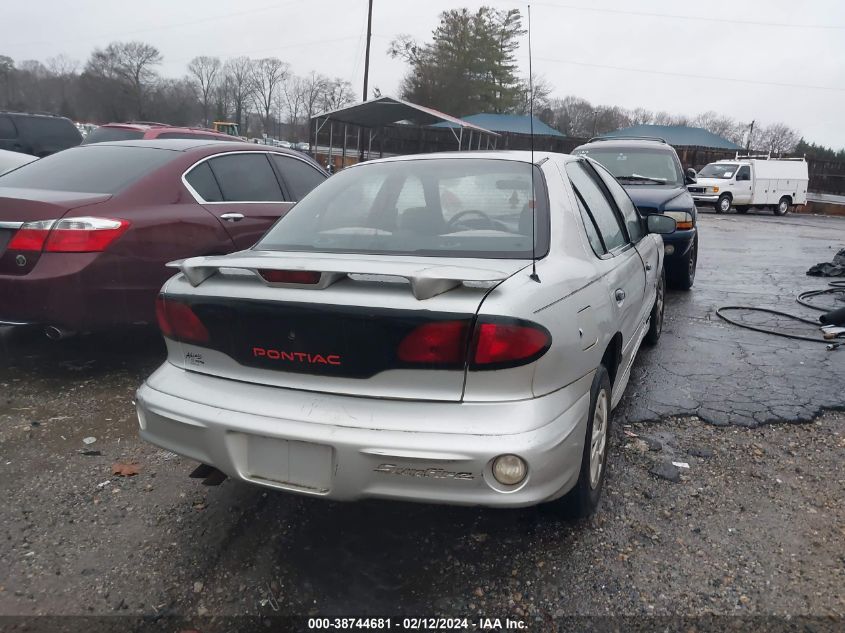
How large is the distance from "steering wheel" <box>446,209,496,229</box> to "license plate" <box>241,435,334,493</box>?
1166 mm

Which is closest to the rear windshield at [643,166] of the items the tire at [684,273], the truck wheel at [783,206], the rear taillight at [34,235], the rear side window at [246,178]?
the tire at [684,273]

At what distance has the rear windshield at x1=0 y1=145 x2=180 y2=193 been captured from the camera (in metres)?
4.35

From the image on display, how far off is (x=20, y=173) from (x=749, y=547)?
519cm

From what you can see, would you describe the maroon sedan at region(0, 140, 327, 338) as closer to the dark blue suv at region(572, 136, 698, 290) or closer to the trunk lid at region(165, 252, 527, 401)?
the trunk lid at region(165, 252, 527, 401)

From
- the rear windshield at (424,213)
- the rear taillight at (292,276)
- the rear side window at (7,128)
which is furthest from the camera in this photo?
Answer: the rear side window at (7,128)

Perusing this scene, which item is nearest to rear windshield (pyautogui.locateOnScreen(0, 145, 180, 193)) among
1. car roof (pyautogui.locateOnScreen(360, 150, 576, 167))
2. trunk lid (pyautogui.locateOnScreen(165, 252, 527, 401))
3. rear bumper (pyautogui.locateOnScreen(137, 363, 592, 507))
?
car roof (pyautogui.locateOnScreen(360, 150, 576, 167))

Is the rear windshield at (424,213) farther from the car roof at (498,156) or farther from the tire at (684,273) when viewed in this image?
the tire at (684,273)

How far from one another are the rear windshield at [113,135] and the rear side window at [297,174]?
500 cm

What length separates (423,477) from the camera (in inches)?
80.2

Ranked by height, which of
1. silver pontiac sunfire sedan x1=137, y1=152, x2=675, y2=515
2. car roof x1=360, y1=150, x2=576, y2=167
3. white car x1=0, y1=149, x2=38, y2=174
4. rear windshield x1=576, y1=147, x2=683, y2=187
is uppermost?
rear windshield x1=576, y1=147, x2=683, y2=187

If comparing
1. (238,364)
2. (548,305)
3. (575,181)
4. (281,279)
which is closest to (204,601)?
(238,364)

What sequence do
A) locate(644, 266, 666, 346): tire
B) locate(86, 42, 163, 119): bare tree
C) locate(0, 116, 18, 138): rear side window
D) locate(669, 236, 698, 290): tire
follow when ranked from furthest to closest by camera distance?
locate(86, 42, 163, 119): bare tree
locate(0, 116, 18, 138): rear side window
locate(669, 236, 698, 290): tire
locate(644, 266, 666, 346): tire

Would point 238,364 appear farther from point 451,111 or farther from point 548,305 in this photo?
point 451,111

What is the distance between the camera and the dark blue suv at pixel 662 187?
287 inches
